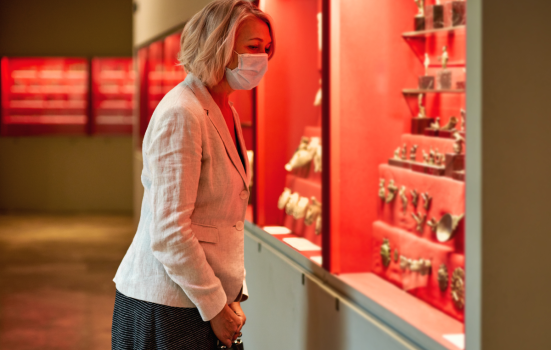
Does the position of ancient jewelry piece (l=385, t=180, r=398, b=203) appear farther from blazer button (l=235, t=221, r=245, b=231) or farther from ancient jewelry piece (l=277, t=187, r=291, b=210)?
ancient jewelry piece (l=277, t=187, r=291, b=210)

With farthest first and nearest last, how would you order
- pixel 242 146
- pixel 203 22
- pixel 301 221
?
1. pixel 301 221
2. pixel 242 146
3. pixel 203 22

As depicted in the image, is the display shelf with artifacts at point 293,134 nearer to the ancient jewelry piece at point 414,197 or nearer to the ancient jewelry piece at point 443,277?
the ancient jewelry piece at point 414,197

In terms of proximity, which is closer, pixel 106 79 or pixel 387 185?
pixel 387 185

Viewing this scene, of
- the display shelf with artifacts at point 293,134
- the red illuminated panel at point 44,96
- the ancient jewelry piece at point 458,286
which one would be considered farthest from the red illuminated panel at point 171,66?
the red illuminated panel at point 44,96

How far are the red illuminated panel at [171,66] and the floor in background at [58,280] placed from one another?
6.69ft

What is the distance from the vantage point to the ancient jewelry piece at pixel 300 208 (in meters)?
3.12

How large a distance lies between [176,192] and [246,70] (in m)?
0.44

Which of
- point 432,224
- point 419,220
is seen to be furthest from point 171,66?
point 432,224

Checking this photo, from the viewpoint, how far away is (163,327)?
1.70 meters

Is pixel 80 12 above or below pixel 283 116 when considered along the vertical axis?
above

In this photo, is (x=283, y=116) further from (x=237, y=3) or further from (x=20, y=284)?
(x=20, y=284)
